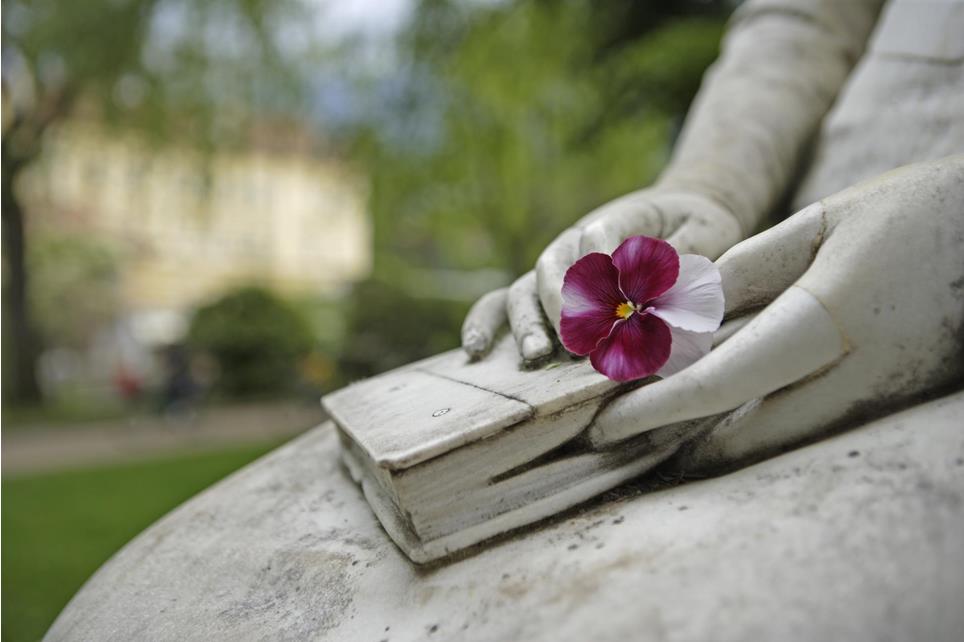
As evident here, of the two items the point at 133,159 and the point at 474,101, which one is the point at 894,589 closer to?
the point at 133,159

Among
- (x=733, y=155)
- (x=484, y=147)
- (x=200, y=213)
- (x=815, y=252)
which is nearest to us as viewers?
(x=815, y=252)

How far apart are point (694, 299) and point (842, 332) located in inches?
8.2

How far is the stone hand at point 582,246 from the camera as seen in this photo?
4.83 ft

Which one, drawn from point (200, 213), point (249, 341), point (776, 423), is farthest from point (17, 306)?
point (776, 423)

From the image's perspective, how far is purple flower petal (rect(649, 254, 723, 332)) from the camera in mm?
1243

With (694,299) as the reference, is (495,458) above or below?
below

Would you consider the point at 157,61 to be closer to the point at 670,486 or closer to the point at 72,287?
the point at 670,486

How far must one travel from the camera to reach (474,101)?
38.4 ft

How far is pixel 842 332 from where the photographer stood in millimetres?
1176

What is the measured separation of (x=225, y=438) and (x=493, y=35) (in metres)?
5.87

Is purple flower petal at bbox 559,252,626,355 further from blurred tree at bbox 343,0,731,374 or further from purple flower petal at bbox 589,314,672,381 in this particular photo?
blurred tree at bbox 343,0,731,374

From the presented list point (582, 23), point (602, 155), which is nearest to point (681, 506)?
point (582, 23)

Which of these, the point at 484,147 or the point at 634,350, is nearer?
the point at 634,350

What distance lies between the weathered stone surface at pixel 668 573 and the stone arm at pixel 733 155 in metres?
0.40
